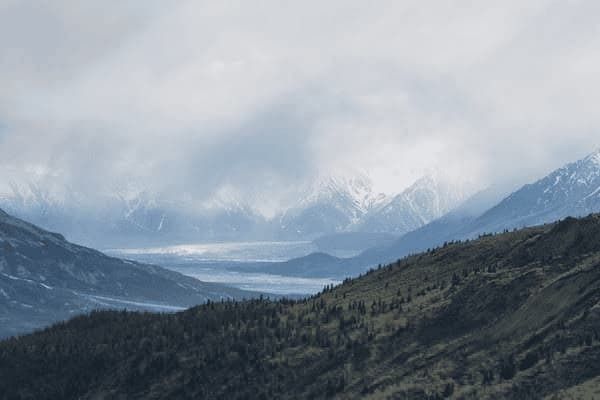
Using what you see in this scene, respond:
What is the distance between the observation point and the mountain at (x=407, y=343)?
416 ft

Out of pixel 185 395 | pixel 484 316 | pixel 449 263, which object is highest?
pixel 449 263

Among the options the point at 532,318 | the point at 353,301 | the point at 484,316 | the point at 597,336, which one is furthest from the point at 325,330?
the point at 597,336

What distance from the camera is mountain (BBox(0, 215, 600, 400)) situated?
127 meters

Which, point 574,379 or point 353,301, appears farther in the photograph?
point 353,301

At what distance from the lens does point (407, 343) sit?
503ft

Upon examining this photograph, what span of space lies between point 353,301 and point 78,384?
45.9 metres

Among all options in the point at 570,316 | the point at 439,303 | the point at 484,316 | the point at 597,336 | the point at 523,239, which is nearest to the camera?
the point at 597,336

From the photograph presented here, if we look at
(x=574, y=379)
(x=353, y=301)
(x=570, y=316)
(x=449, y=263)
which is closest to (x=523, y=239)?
(x=449, y=263)

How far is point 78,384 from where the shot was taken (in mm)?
185250

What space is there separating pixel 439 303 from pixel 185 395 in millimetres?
38412

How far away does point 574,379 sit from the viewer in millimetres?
115562

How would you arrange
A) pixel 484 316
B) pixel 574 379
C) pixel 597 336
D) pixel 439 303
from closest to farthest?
pixel 574 379 < pixel 597 336 < pixel 484 316 < pixel 439 303

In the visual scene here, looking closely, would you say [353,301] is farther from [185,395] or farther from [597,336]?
[597,336]

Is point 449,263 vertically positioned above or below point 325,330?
above
